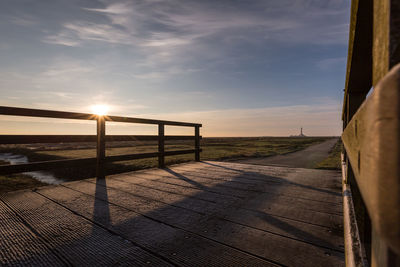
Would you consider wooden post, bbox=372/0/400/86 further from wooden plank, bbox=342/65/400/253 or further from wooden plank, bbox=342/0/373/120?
wooden plank, bbox=342/0/373/120

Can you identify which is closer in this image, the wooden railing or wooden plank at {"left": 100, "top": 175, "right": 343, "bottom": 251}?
wooden plank at {"left": 100, "top": 175, "right": 343, "bottom": 251}

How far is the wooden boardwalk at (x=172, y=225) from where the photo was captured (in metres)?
1.62

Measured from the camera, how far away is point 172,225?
2145mm

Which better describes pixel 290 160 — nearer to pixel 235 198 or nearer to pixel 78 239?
pixel 235 198

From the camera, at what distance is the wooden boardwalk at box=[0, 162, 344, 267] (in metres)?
1.62

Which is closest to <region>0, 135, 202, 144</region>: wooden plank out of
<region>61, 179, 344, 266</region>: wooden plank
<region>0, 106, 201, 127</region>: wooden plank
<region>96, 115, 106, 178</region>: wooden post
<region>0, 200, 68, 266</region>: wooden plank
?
<region>96, 115, 106, 178</region>: wooden post

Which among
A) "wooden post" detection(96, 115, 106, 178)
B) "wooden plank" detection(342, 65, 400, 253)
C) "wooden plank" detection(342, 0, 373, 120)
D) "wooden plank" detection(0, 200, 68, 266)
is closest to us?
"wooden plank" detection(342, 65, 400, 253)

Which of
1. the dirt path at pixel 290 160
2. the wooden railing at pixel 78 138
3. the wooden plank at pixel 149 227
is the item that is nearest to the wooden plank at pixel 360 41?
the wooden plank at pixel 149 227

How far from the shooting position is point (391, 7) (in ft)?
1.52

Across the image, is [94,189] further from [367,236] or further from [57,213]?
[367,236]

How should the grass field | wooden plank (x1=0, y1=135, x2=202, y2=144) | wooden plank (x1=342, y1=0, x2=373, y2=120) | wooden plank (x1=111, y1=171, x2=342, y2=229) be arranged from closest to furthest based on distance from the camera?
wooden plank (x1=342, y1=0, x2=373, y2=120) < wooden plank (x1=111, y1=171, x2=342, y2=229) < wooden plank (x1=0, y1=135, x2=202, y2=144) < the grass field

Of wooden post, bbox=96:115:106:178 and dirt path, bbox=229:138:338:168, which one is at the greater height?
wooden post, bbox=96:115:106:178

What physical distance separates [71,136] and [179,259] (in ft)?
10.2

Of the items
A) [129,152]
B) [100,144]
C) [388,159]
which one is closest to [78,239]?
[388,159]
